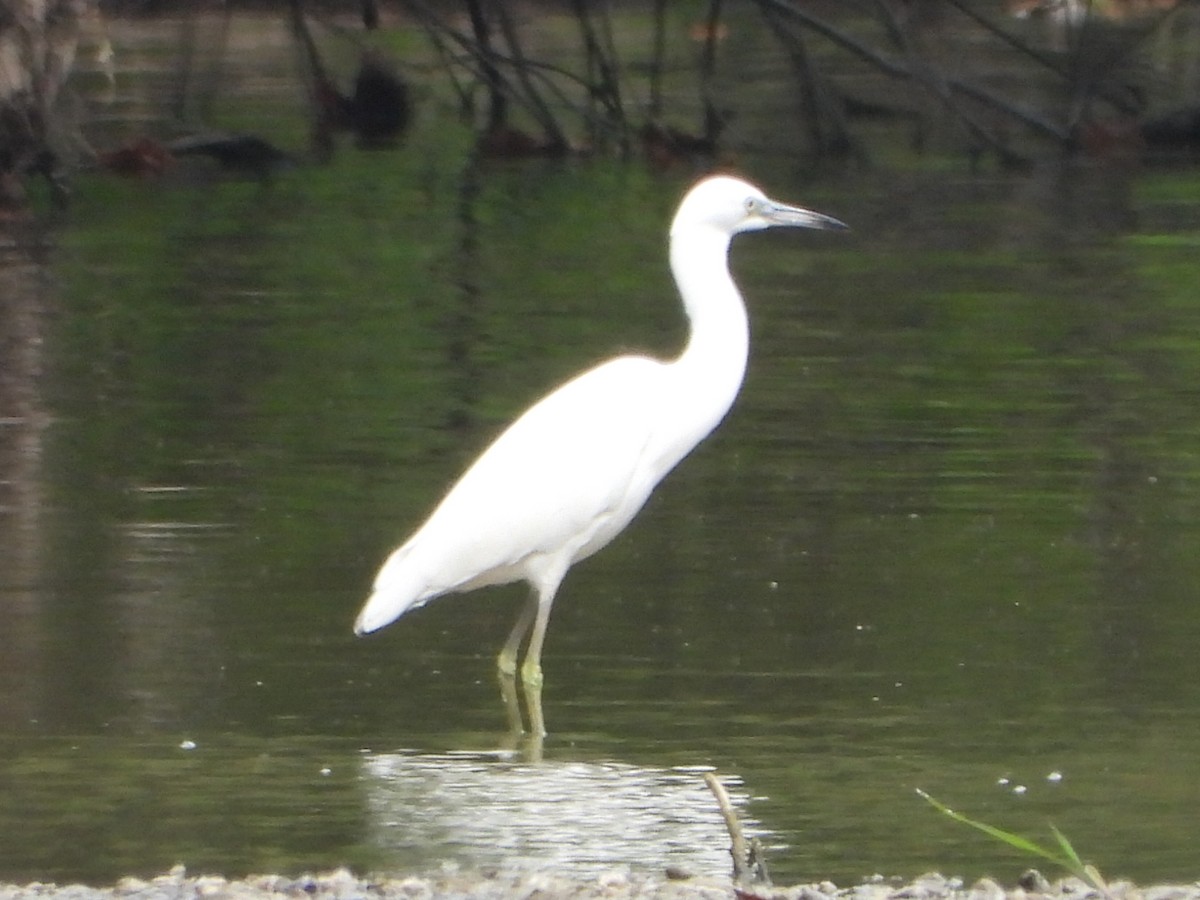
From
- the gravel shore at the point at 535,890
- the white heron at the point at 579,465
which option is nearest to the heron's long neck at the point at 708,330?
the white heron at the point at 579,465

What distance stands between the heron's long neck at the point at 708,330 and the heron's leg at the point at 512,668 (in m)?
0.78

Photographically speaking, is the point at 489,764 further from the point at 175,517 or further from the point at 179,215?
the point at 179,215

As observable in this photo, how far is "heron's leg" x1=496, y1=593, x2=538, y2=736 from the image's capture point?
7168mm

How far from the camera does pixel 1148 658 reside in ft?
24.5

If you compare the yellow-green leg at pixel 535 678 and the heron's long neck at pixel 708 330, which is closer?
the yellow-green leg at pixel 535 678

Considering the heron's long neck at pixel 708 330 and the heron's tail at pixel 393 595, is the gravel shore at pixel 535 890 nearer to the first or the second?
the heron's tail at pixel 393 595

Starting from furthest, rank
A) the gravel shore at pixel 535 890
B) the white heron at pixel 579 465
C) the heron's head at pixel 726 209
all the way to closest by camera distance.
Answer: the heron's head at pixel 726 209 < the white heron at pixel 579 465 < the gravel shore at pixel 535 890

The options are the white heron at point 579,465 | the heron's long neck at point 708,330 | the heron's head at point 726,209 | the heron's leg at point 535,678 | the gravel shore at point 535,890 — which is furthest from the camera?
the heron's head at point 726,209

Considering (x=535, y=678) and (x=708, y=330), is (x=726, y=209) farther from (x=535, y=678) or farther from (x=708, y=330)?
(x=535, y=678)

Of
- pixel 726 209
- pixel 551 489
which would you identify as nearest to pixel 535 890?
pixel 551 489

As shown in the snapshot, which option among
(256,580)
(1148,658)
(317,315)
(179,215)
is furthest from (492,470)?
(179,215)

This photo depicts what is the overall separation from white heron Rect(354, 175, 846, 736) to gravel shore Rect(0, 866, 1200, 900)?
1.72 m

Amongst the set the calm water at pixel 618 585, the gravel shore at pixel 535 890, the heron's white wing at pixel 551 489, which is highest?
the gravel shore at pixel 535 890

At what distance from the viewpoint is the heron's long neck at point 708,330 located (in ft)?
26.2
